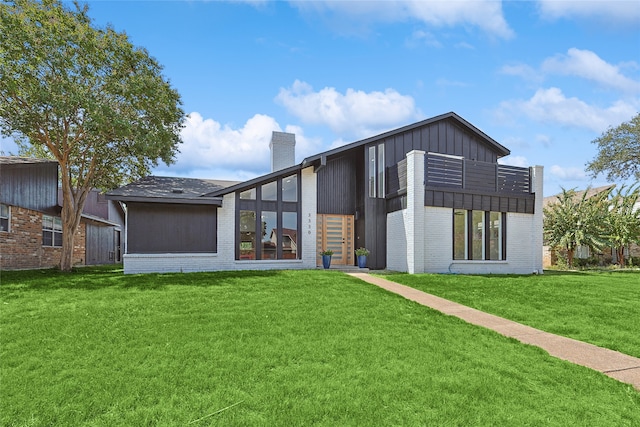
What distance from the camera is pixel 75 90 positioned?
42.8 ft

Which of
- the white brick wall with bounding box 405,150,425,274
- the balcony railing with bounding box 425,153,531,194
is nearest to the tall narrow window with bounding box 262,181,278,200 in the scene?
the white brick wall with bounding box 405,150,425,274

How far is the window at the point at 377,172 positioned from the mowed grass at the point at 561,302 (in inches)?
173

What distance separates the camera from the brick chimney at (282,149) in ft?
59.6

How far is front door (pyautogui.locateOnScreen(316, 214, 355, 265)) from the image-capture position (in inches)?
641

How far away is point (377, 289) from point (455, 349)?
4566 millimetres

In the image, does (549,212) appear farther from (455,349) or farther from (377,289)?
(455,349)

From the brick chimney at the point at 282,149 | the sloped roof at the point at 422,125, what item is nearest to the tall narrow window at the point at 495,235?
the sloped roof at the point at 422,125

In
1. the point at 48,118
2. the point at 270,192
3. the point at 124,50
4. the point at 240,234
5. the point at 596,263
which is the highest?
the point at 124,50

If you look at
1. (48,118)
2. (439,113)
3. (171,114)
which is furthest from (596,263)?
(48,118)

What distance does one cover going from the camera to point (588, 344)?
19.2 feet

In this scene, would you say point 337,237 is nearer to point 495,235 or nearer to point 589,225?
point 495,235

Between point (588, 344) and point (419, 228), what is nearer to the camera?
point (588, 344)

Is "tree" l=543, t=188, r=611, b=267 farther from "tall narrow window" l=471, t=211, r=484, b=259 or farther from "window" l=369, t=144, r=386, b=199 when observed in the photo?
"window" l=369, t=144, r=386, b=199

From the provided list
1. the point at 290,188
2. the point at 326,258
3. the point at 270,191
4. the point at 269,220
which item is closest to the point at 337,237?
the point at 326,258
